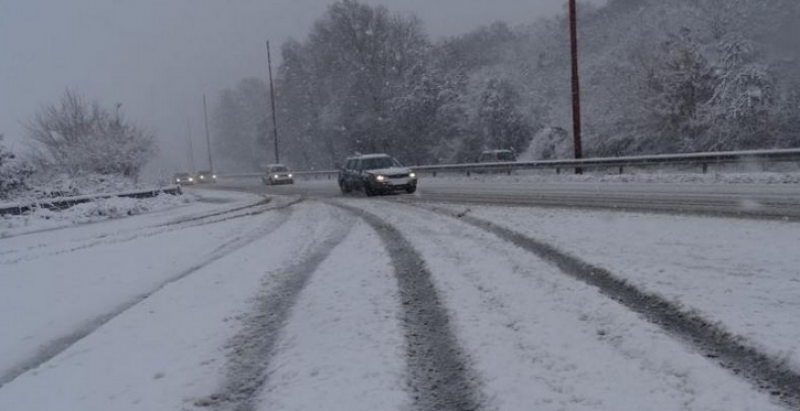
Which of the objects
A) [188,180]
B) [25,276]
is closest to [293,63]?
[188,180]

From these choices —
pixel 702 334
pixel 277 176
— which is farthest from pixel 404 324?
pixel 277 176

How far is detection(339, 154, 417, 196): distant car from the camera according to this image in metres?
21.1

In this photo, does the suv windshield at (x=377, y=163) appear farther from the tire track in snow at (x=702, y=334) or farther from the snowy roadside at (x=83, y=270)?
the tire track in snow at (x=702, y=334)

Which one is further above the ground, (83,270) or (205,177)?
(205,177)

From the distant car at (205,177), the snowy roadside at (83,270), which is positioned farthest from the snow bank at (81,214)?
the distant car at (205,177)

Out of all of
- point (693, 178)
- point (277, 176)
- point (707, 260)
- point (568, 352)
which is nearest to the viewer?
point (568, 352)

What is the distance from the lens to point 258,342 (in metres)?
4.66

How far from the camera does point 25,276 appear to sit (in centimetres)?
847

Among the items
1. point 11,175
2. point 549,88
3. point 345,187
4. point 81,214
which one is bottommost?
point 81,214

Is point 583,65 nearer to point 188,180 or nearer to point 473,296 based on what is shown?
point 188,180

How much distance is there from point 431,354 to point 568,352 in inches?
38.7

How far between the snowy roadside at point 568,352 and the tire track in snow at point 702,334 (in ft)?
0.36

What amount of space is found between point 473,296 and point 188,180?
57658 mm

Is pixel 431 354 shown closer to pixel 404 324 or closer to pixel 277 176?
pixel 404 324
